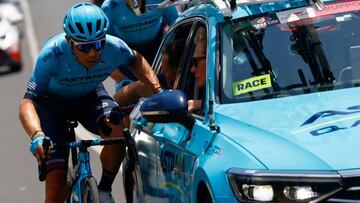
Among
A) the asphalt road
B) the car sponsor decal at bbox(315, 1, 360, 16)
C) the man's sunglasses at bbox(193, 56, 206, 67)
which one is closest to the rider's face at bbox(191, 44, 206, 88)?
the man's sunglasses at bbox(193, 56, 206, 67)

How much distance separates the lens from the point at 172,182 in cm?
699

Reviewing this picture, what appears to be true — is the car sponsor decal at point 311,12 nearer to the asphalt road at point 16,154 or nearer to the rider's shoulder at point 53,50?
the rider's shoulder at point 53,50

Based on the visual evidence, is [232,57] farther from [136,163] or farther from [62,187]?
[62,187]

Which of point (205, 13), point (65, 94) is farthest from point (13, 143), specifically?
point (205, 13)

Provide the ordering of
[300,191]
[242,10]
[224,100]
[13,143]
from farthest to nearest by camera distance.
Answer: [13,143] < [242,10] < [224,100] < [300,191]

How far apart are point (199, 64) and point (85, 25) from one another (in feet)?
3.56

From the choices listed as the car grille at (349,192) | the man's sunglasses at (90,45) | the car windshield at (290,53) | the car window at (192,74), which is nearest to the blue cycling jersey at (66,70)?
the man's sunglasses at (90,45)

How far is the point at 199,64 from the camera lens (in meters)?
7.23

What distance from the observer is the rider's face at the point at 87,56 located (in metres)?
8.02

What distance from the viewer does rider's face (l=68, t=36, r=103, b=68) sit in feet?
26.3

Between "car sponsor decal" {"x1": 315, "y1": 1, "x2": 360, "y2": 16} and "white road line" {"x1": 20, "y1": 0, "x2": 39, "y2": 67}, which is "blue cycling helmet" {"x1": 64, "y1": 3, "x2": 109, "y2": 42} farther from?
"white road line" {"x1": 20, "y1": 0, "x2": 39, "y2": 67}

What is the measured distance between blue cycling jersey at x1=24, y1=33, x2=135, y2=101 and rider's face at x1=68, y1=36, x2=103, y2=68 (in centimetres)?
5

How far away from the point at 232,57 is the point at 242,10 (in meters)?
0.50

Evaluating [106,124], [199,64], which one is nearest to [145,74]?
[106,124]
